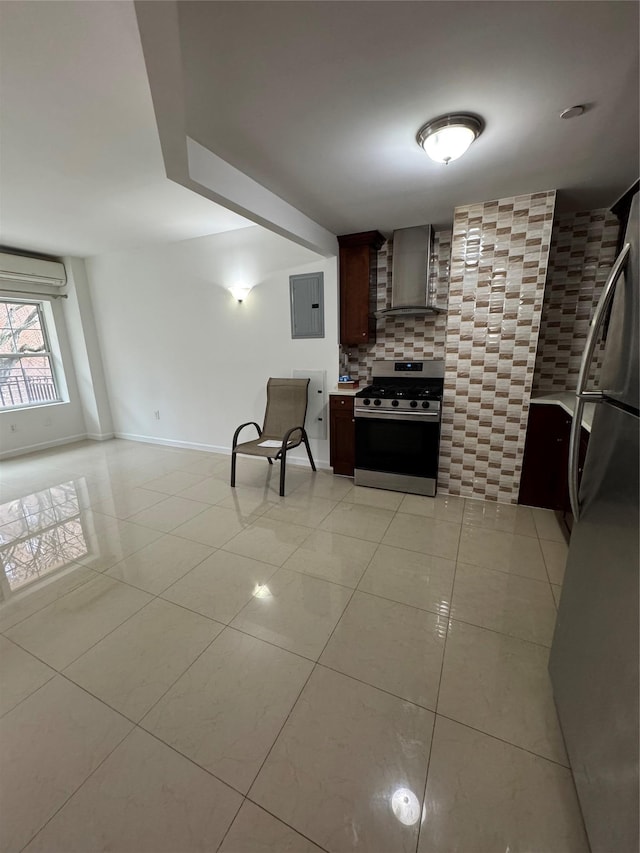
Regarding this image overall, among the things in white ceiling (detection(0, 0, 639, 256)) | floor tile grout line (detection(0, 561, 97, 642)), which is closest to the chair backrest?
white ceiling (detection(0, 0, 639, 256))

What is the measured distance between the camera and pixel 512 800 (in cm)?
106

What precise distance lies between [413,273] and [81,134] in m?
2.55

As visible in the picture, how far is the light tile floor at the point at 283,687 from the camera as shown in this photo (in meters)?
1.03

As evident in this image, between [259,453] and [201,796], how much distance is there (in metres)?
2.31

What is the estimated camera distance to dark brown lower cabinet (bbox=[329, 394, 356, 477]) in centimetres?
343

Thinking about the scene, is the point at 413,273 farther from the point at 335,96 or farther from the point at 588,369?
the point at 588,369

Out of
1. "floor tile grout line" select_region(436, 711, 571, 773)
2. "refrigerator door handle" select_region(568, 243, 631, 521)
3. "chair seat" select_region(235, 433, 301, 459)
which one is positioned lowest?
"floor tile grout line" select_region(436, 711, 571, 773)

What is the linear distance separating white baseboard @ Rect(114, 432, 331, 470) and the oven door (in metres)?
0.72

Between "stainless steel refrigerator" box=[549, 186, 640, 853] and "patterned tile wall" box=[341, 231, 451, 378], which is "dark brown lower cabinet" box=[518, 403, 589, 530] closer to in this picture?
"patterned tile wall" box=[341, 231, 451, 378]

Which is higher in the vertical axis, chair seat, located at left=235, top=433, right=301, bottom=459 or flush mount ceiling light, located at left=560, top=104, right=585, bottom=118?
flush mount ceiling light, located at left=560, top=104, right=585, bottom=118

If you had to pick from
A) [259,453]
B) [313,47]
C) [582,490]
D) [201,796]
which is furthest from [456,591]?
[313,47]

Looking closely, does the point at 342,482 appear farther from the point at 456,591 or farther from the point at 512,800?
the point at 512,800

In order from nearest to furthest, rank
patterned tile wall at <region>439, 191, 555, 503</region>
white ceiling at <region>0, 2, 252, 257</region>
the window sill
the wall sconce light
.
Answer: white ceiling at <region>0, 2, 252, 257</region> < patterned tile wall at <region>439, 191, 555, 503</region> < the wall sconce light < the window sill

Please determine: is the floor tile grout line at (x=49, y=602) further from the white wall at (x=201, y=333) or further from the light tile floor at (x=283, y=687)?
the white wall at (x=201, y=333)
